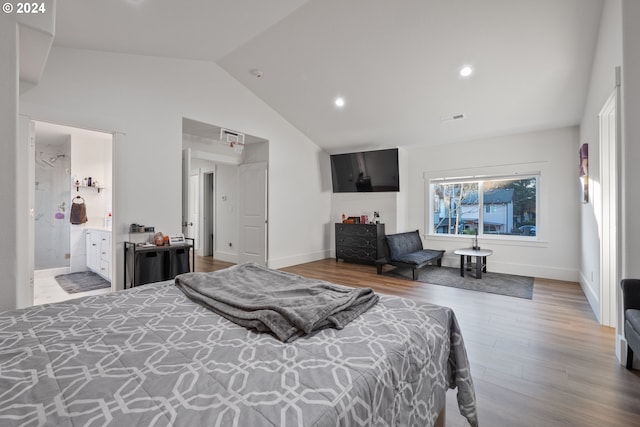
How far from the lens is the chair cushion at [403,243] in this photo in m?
4.96

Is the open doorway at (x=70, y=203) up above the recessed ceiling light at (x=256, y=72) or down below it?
below

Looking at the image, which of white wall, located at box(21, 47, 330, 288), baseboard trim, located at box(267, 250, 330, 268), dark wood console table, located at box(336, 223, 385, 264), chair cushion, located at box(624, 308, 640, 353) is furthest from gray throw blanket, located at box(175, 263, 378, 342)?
dark wood console table, located at box(336, 223, 385, 264)

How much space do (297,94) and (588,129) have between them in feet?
13.3

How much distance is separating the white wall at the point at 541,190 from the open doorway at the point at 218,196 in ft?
12.4

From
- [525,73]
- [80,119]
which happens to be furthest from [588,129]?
[80,119]

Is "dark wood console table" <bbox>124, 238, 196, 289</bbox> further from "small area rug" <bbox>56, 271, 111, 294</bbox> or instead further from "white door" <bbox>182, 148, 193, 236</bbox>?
"small area rug" <bbox>56, 271, 111, 294</bbox>

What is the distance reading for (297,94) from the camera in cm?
493

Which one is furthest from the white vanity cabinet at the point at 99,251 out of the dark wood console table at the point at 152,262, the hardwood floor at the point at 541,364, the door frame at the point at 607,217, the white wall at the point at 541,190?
the door frame at the point at 607,217

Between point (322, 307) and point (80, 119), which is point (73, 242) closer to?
point (80, 119)

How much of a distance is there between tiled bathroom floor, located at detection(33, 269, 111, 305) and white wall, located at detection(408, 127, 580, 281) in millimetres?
5956

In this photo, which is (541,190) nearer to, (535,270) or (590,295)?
(535,270)

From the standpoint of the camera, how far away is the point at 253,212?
222 inches

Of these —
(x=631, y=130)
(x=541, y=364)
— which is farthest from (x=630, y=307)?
(x=631, y=130)

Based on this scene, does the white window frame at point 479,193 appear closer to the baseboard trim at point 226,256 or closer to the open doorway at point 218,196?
the open doorway at point 218,196
